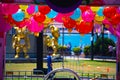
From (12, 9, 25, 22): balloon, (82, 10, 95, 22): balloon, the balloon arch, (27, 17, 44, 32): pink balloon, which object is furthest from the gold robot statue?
(82, 10, 95, 22): balloon

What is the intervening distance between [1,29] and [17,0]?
2.06 m

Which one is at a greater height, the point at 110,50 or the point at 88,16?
the point at 88,16

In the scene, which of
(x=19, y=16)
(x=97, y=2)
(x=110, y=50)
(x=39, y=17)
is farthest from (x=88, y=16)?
(x=110, y=50)

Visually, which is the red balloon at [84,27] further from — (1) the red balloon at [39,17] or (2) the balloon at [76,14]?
(1) the red balloon at [39,17]

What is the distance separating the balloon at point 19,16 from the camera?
9.15 metres

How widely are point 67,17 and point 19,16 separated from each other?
1.32 meters

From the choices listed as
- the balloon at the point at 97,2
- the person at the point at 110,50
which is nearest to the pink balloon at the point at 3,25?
the balloon at the point at 97,2

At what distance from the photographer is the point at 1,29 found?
8172mm

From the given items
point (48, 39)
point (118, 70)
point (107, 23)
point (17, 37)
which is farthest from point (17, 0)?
point (48, 39)

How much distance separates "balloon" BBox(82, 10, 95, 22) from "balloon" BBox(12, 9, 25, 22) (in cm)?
168

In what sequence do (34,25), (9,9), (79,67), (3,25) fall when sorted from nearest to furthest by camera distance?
(9,9), (3,25), (34,25), (79,67)

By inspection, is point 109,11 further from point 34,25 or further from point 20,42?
point 20,42

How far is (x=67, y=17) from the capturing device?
31.0 ft

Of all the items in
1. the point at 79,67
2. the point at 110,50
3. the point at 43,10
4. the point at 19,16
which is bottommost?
the point at 79,67
